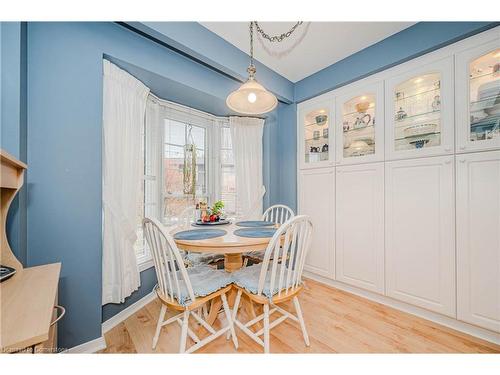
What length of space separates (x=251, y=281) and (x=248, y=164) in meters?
1.72

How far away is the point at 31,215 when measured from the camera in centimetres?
130

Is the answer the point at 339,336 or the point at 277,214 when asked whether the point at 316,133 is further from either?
the point at 339,336

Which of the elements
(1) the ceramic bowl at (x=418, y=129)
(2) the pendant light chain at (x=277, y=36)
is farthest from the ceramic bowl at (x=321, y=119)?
(2) the pendant light chain at (x=277, y=36)

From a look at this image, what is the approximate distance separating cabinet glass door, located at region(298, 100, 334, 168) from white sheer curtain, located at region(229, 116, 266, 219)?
1.91 feet

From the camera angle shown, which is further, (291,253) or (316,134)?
(316,134)

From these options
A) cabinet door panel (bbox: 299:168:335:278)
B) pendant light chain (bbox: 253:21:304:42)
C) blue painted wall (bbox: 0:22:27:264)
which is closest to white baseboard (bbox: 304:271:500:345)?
cabinet door panel (bbox: 299:168:335:278)

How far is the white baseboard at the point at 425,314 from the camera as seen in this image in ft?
5.19

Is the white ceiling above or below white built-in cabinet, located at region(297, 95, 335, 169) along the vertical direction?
above

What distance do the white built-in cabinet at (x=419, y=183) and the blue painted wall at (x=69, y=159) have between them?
225 centimetres

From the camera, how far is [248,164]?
2910mm

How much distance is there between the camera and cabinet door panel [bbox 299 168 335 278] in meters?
2.54

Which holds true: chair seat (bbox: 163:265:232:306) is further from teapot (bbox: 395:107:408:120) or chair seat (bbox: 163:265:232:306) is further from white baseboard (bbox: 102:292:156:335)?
teapot (bbox: 395:107:408:120)

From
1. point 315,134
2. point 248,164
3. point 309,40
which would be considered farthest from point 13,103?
point 315,134
